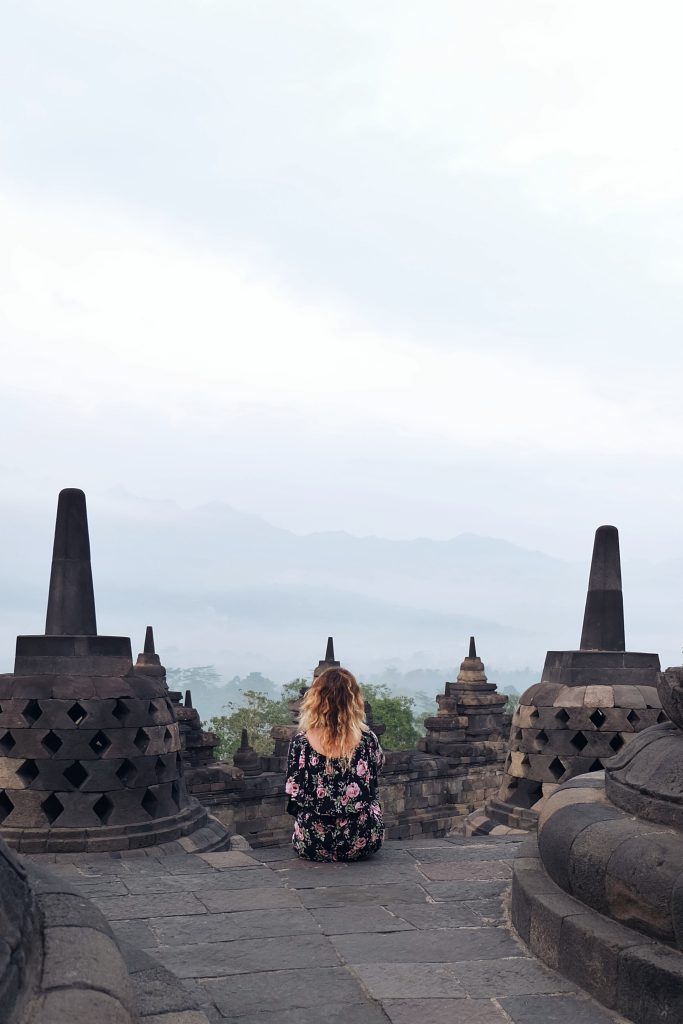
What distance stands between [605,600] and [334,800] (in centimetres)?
467

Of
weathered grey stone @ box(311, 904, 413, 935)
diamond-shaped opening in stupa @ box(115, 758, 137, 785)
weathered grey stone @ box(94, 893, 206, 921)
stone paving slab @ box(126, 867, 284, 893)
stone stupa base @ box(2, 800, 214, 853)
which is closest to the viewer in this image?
weathered grey stone @ box(311, 904, 413, 935)

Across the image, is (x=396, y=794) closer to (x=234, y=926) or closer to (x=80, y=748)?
(x=80, y=748)

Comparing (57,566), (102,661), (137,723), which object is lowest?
(137,723)

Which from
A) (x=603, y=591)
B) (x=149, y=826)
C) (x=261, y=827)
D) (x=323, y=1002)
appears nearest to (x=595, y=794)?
(x=323, y=1002)

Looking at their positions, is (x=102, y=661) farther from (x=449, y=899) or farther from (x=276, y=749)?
(x=276, y=749)

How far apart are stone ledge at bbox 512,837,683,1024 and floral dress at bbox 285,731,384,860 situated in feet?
5.00

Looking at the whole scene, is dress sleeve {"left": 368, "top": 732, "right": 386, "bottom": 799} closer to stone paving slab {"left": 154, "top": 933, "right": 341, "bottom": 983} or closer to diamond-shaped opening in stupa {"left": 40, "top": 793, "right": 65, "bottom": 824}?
stone paving slab {"left": 154, "top": 933, "right": 341, "bottom": 983}

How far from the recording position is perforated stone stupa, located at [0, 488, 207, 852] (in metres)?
7.41

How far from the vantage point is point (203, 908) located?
5.20 meters

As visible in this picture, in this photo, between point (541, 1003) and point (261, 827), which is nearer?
point (541, 1003)

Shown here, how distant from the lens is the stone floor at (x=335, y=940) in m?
3.73

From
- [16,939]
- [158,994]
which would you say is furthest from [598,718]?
[16,939]

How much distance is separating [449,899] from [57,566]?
4.39 meters

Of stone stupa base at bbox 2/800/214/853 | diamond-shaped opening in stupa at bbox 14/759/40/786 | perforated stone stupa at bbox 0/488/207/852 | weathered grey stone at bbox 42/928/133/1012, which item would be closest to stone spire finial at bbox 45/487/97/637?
perforated stone stupa at bbox 0/488/207/852
